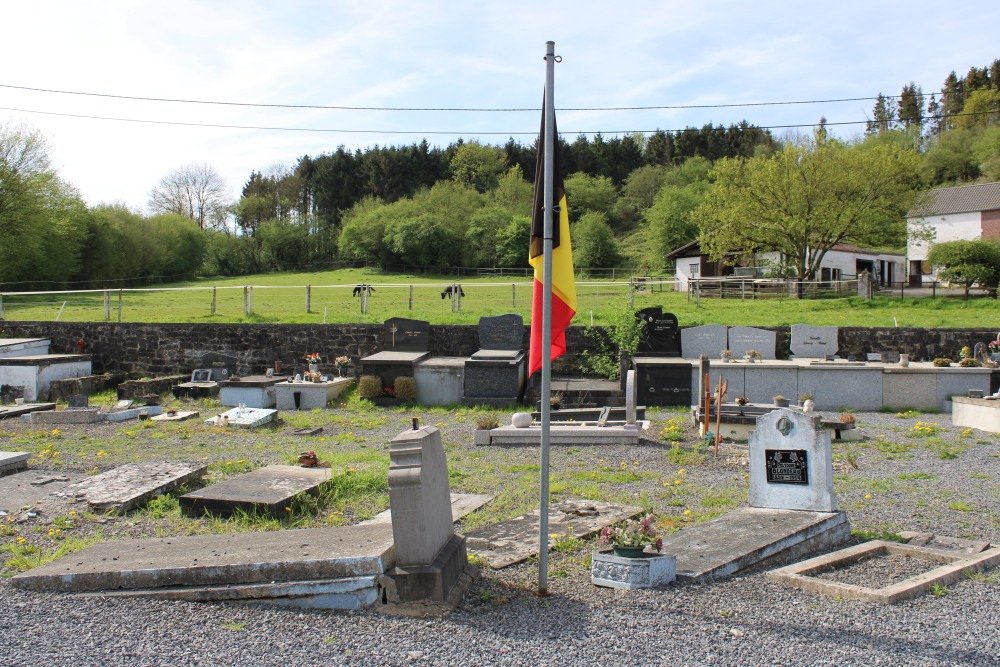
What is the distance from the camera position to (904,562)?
5645mm

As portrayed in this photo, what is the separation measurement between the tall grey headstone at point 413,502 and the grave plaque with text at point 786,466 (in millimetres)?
3113

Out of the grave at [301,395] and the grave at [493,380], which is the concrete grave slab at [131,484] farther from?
the grave at [493,380]

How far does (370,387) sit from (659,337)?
19.4 ft

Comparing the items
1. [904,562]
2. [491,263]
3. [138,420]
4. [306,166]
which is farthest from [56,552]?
[306,166]

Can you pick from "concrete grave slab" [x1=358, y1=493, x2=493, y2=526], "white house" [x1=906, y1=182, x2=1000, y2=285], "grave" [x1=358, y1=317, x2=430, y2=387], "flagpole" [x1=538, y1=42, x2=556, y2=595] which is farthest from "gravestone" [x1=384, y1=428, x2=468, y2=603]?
"white house" [x1=906, y1=182, x2=1000, y2=285]

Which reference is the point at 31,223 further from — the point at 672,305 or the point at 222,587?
the point at 222,587

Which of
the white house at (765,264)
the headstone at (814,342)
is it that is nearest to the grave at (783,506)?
the headstone at (814,342)

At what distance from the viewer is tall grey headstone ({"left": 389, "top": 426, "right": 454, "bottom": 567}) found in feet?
15.6

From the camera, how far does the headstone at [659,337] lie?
15.8 m

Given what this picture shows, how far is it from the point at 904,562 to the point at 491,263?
42511 millimetres

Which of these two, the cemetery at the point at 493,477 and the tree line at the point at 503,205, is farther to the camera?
the tree line at the point at 503,205

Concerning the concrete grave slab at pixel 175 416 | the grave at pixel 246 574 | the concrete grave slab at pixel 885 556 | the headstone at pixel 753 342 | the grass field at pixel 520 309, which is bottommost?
the concrete grave slab at pixel 175 416

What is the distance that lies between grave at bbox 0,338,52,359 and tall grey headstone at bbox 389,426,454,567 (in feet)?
51.4

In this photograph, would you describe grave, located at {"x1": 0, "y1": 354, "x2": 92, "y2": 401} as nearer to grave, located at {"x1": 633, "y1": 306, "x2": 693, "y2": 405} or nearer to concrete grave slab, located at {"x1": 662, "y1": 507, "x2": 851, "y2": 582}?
grave, located at {"x1": 633, "y1": 306, "x2": 693, "y2": 405}
